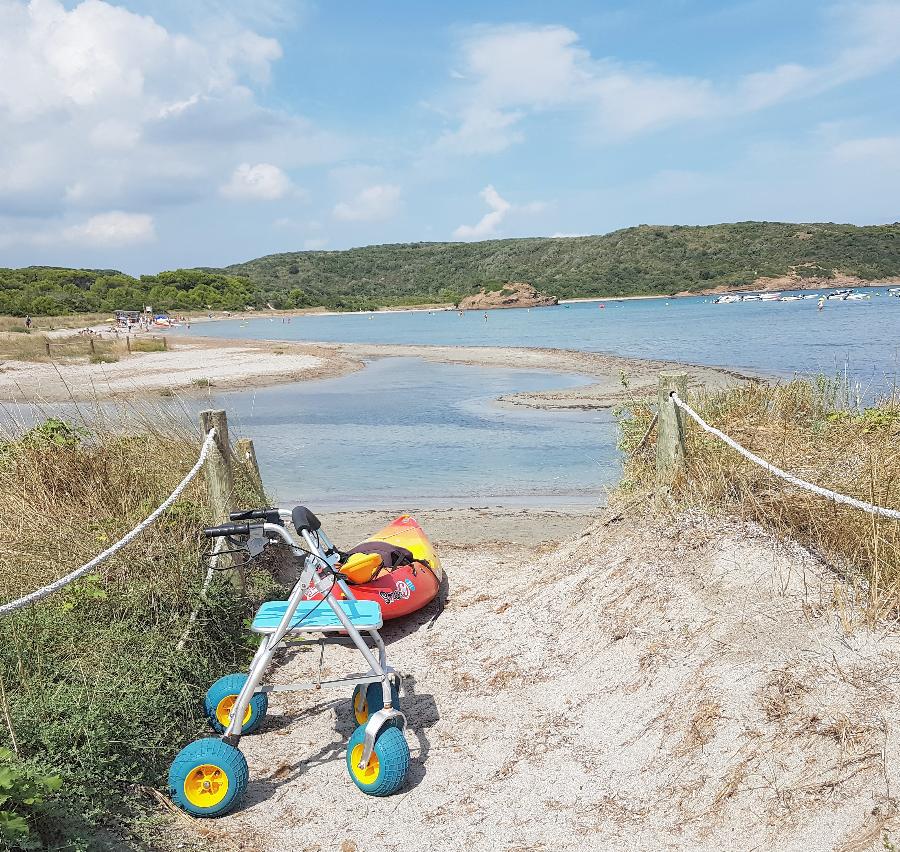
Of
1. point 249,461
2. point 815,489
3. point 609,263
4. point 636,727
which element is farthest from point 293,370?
point 609,263

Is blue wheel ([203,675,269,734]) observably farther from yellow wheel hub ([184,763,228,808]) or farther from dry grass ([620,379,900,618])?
dry grass ([620,379,900,618])

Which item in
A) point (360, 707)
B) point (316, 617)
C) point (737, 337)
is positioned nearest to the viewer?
point (316, 617)

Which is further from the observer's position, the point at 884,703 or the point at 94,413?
the point at 94,413

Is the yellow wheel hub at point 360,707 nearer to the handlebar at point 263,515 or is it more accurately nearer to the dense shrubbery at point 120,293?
the handlebar at point 263,515

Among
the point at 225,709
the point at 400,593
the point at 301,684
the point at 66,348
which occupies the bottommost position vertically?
the point at 225,709

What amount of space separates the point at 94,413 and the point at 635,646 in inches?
212

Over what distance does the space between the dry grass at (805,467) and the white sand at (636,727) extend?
0.19m

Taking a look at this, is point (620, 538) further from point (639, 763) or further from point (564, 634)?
point (639, 763)

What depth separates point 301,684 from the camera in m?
4.31

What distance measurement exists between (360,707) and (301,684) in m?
0.60

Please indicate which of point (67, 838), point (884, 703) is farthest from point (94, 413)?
point (884, 703)

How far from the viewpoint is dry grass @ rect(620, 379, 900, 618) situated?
4.33 metres

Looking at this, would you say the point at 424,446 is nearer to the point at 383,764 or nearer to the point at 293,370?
the point at 383,764

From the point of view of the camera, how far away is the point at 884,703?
354 centimetres
